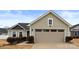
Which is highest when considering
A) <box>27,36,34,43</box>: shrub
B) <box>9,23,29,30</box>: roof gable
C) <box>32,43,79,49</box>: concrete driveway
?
<box>9,23,29,30</box>: roof gable

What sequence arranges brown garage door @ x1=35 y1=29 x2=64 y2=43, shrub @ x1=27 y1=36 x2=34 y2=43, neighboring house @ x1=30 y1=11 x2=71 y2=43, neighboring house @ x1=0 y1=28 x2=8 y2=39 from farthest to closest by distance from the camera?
brown garage door @ x1=35 y1=29 x2=64 y2=43, neighboring house @ x1=30 y1=11 x2=71 y2=43, shrub @ x1=27 y1=36 x2=34 y2=43, neighboring house @ x1=0 y1=28 x2=8 y2=39

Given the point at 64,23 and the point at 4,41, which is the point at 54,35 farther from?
the point at 4,41

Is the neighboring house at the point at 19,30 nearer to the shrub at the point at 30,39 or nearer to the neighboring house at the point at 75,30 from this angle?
the shrub at the point at 30,39

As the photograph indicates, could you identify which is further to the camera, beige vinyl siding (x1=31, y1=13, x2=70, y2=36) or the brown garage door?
the brown garage door

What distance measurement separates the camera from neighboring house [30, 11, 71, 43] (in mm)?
16234

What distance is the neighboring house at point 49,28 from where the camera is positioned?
16234mm

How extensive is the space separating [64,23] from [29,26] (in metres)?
1.81

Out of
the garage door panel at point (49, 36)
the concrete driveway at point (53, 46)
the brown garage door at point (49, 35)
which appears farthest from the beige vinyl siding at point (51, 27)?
the concrete driveway at point (53, 46)

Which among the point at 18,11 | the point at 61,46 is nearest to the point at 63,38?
the point at 61,46

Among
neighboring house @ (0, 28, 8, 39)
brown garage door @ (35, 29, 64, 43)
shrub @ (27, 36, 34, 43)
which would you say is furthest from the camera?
brown garage door @ (35, 29, 64, 43)

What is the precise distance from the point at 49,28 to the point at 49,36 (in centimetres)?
47

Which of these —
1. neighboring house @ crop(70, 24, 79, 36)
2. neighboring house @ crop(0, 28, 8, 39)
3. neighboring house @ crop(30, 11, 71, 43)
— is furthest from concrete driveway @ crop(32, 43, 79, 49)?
neighboring house @ crop(0, 28, 8, 39)

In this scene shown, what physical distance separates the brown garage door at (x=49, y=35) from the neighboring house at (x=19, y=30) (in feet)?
2.31

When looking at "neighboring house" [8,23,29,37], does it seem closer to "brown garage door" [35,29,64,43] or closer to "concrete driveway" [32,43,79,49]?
"brown garage door" [35,29,64,43]
